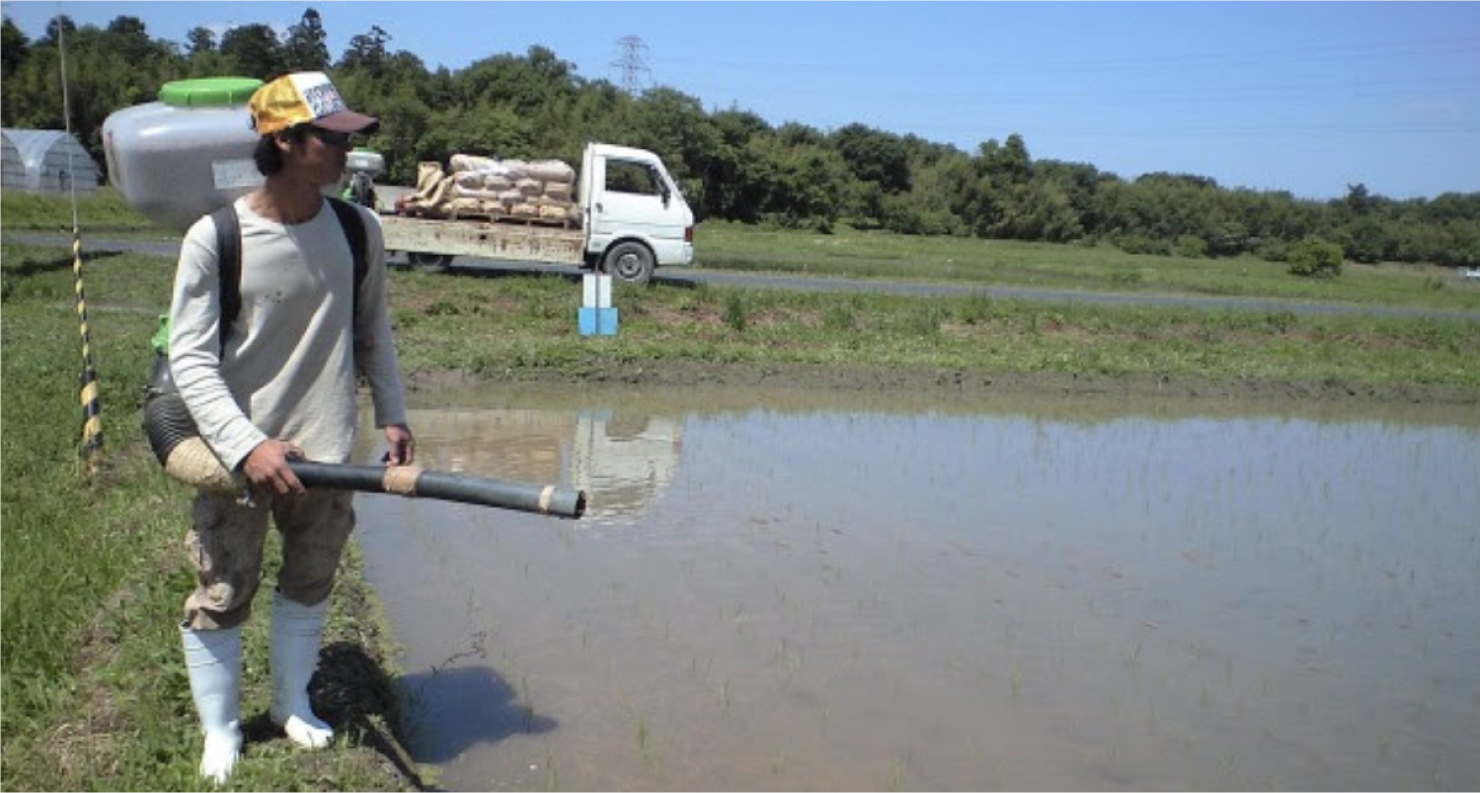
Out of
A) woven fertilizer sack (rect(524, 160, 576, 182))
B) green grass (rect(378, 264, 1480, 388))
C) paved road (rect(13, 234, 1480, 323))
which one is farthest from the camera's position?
paved road (rect(13, 234, 1480, 323))

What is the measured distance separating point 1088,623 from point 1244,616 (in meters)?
0.82

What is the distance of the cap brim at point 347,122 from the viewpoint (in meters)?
3.08

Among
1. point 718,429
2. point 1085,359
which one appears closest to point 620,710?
point 718,429

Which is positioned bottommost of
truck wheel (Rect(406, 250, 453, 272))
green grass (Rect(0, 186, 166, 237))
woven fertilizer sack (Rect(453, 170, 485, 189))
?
truck wheel (Rect(406, 250, 453, 272))

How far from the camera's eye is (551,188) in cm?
1658

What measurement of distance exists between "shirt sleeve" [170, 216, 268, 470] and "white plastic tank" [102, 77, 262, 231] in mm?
443

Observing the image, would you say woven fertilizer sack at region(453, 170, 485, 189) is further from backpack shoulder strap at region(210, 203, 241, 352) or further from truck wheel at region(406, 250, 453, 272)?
backpack shoulder strap at region(210, 203, 241, 352)

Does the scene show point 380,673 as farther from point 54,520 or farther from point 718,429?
point 718,429

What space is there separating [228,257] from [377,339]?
573 millimetres

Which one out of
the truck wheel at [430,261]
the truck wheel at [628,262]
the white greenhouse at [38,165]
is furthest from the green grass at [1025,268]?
the white greenhouse at [38,165]

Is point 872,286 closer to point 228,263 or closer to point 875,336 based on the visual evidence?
point 875,336

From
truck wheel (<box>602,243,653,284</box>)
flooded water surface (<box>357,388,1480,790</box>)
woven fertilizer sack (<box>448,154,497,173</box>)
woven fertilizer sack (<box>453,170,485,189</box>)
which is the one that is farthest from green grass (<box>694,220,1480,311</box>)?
flooded water surface (<box>357,388,1480,790</box>)

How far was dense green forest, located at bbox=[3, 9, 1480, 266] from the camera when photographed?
3809cm

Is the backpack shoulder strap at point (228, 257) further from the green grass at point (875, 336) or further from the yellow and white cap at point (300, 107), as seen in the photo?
the green grass at point (875, 336)
